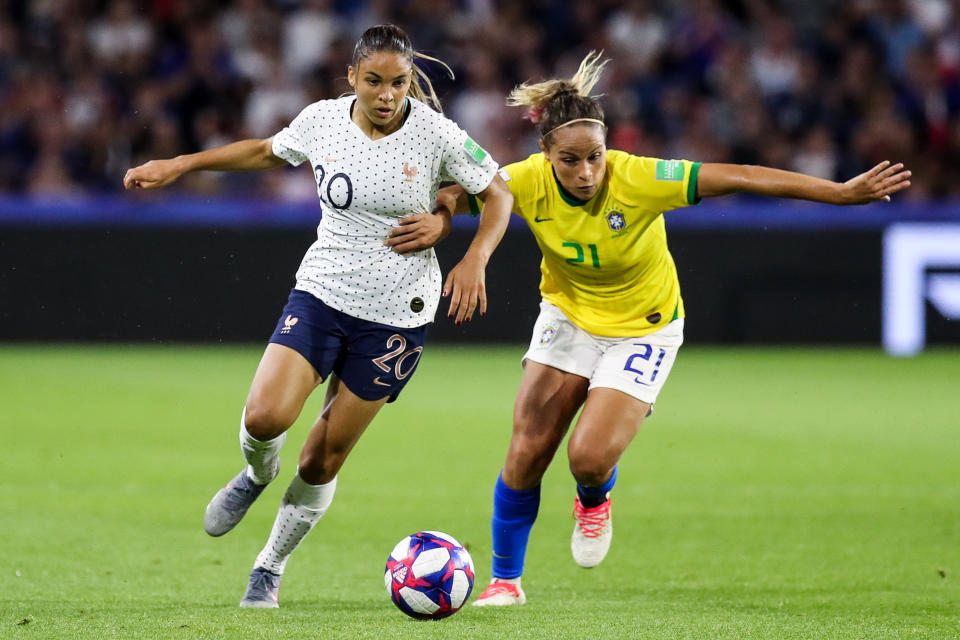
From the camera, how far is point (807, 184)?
17.5ft

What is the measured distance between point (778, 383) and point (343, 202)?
865 centimetres

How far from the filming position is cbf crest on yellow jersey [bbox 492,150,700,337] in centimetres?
592

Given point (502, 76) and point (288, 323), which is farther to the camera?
point (502, 76)

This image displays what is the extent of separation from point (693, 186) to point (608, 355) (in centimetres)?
86

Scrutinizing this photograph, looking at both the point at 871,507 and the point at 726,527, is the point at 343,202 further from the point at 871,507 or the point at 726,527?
the point at 871,507

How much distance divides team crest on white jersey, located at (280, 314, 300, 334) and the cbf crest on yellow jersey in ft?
3.42

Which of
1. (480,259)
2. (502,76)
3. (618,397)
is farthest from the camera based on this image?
(502,76)

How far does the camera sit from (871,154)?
53.0ft

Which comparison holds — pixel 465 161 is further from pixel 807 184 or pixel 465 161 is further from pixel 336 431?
pixel 807 184

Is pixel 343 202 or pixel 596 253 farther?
pixel 596 253

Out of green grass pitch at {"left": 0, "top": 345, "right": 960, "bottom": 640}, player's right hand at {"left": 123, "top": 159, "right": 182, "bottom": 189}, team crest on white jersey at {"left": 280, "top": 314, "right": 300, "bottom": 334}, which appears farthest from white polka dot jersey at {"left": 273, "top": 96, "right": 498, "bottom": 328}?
green grass pitch at {"left": 0, "top": 345, "right": 960, "bottom": 640}

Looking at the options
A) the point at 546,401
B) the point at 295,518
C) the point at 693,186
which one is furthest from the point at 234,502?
the point at 693,186

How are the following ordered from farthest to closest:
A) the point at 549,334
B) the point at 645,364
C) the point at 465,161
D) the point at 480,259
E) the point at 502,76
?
the point at 502,76
the point at 549,334
the point at 645,364
the point at 465,161
the point at 480,259

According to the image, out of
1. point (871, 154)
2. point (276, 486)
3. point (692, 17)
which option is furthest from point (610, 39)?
point (276, 486)
